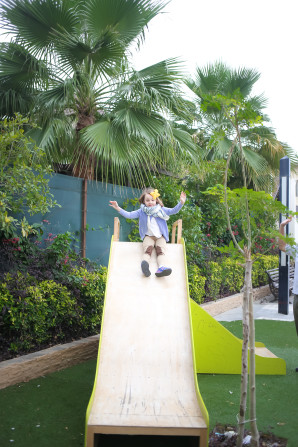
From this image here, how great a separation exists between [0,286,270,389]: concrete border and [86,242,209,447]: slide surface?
3.38 ft

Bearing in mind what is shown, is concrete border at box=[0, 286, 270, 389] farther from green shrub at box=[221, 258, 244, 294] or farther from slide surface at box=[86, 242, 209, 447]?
green shrub at box=[221, 258, 244, 294]

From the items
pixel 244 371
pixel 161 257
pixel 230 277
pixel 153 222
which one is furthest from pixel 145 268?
pixel 230 277

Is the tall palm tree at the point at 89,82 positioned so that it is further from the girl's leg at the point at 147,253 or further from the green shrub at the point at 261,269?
the green shrub at the point at 261,269

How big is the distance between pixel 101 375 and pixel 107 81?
4.89 metres

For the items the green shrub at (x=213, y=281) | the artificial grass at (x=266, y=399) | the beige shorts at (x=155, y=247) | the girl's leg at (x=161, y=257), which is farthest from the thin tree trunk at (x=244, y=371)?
the green shrub at (x=213, y=281)

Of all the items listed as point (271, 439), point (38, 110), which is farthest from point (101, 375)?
point (38, 110)

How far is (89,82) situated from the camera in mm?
6484

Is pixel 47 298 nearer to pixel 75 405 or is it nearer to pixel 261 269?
pixel 75 405

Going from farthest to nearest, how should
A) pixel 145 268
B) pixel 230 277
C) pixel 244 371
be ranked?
pixel 230 277 → pixel 145 268 → pixel 244 371

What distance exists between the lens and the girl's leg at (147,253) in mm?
4719

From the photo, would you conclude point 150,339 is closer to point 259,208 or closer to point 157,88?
point 259,208

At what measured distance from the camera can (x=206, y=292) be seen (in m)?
9.22

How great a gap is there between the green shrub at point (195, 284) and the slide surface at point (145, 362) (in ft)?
10.6

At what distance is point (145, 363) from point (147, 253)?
183cm
